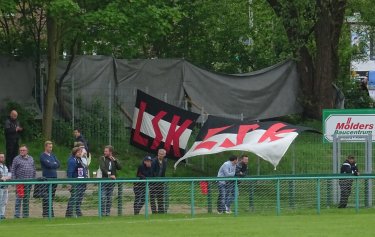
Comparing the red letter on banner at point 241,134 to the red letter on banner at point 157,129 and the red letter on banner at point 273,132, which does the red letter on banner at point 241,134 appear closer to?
the red letter on banner at point 273,132

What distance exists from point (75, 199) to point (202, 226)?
3325mm

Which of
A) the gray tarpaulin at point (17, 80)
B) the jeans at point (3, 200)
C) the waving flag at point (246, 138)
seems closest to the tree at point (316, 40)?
the waving flag at point (246, 138)

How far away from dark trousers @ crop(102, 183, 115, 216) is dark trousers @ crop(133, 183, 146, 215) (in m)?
0.71

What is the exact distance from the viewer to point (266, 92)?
3831 centimetres

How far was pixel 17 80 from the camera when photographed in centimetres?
3450

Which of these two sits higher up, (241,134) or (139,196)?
(241,134)

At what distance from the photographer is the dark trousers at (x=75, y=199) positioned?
22.9 metres

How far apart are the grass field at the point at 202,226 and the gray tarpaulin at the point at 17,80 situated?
12.2m

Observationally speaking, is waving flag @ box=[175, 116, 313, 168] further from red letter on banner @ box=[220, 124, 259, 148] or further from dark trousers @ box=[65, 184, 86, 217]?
dark trousers @ box=[65, 184, 86, 217]

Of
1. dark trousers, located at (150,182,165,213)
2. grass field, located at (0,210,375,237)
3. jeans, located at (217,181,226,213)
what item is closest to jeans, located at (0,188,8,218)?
grass field, located at (0,210,375,237)

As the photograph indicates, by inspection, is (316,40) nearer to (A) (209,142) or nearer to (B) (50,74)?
(A) (209,142)

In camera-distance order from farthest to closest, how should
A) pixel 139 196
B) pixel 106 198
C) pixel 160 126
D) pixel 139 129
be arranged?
pixel 139 129 → pixel 160 126 → pixel 139 196 → pixel 106 198

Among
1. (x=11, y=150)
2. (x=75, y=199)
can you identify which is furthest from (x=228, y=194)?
(x=11, y=150)

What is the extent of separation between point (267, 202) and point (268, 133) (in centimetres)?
459
